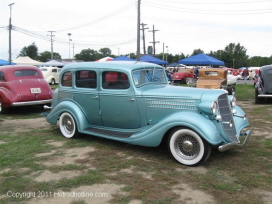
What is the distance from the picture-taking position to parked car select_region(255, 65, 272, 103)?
1111 centimetres

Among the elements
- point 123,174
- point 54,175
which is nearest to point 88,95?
point 54,175

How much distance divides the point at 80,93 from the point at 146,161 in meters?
2.15

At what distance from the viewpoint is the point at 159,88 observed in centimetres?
519

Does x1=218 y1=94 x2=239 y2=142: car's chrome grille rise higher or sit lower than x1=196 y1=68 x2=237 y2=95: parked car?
lower

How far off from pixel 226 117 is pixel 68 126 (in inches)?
129

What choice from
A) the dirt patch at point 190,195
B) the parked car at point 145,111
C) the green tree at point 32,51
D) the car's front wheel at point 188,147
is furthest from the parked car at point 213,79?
the green tree at point 32,51

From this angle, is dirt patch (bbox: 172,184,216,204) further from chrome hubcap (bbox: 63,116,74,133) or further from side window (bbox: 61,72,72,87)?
side window (bbox: 61,72,72,87)

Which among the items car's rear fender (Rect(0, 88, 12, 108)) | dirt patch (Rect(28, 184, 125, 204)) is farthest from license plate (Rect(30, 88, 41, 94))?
dirt patch (Rect(28, 184, 125, 204))

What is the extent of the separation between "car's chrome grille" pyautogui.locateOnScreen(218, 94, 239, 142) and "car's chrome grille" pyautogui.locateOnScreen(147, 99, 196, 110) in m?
0.49

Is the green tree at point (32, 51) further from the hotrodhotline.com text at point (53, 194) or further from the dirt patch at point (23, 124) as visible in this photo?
the hotrodhotline.com text at point (53, 194)

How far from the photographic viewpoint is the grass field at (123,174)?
133 inches

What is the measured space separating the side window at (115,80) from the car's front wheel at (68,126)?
1113 mm

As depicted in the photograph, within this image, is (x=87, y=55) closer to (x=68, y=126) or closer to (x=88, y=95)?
(x=68, y=126)

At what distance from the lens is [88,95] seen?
5.71 meters
